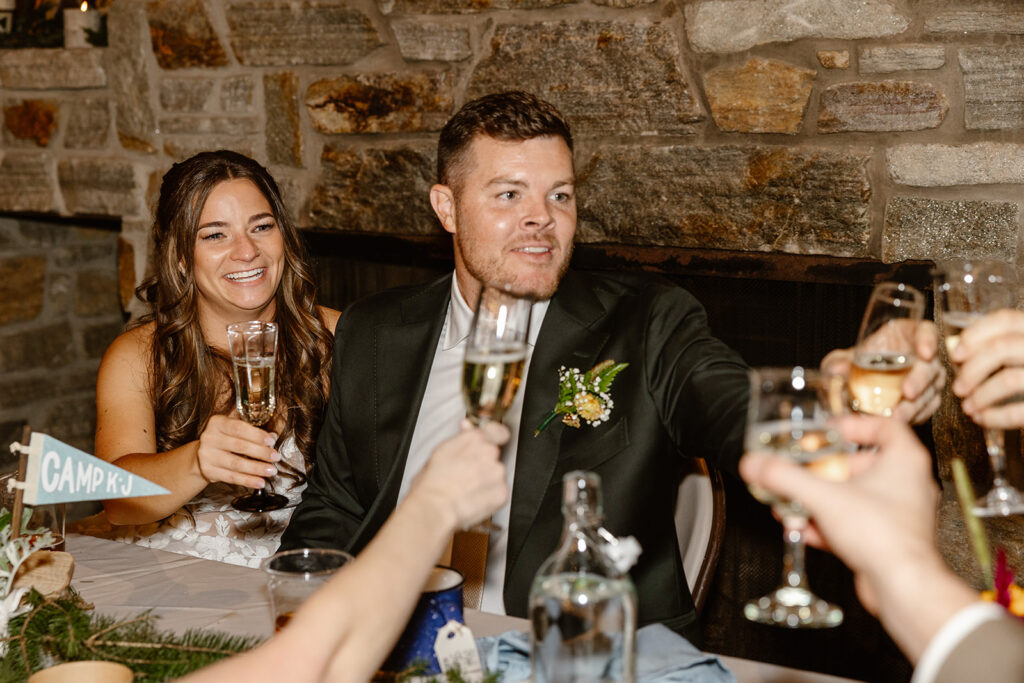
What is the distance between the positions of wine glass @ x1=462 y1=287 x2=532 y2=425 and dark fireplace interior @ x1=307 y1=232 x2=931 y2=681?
1652 millimetres

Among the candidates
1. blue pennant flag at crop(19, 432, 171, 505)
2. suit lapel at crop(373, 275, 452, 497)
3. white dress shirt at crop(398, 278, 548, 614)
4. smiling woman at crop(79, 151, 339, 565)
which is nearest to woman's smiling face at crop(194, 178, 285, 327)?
smiling woman at crop(79, 151, 339, 565)

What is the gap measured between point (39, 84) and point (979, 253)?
355 cm

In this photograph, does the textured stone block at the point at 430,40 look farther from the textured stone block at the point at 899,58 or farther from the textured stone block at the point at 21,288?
the textured stone block at the point at 21,288

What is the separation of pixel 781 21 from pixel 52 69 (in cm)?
290

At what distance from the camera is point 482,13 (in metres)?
3.02

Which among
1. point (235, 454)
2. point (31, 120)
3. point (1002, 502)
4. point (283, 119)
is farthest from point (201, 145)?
point (1002, 502)

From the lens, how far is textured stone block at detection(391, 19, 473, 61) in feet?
10.0

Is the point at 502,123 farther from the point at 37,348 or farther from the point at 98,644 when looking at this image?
the point at 37,348

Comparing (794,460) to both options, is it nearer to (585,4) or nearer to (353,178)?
(585,4)

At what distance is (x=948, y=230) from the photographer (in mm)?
2457

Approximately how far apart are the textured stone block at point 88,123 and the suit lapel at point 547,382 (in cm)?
238

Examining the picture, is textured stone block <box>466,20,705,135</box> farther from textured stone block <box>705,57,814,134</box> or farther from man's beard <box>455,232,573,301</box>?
man's beard <box>455,232,573,301</box>

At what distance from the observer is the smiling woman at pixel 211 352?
261cm

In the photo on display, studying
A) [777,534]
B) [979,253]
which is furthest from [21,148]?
[979,253]
